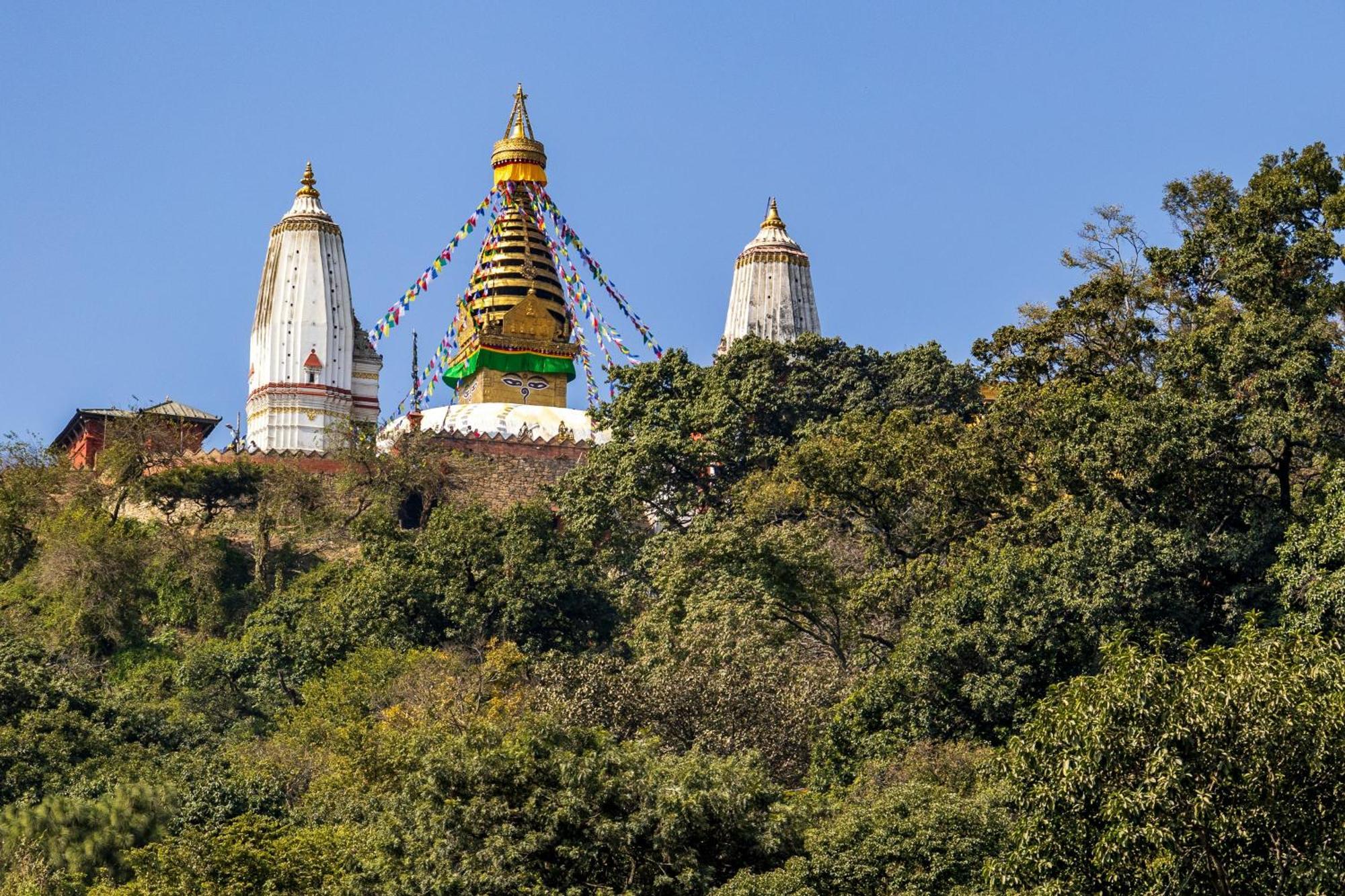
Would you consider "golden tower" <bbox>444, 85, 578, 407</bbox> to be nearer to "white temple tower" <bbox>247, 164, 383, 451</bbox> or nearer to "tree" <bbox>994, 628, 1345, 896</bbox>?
"white temple tower" <bbox>247, 164, 383, 451</bbox>

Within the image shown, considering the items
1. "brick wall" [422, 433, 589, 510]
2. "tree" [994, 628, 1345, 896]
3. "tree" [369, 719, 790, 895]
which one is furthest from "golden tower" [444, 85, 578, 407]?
"tree" [994, 628, 1345, 896]

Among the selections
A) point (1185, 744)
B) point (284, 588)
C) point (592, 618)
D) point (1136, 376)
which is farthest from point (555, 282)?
point (1185, 744)

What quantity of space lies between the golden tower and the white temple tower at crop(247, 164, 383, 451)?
496 centimetres

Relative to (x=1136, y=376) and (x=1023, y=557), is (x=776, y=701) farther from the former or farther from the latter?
(x=1136, y=376)

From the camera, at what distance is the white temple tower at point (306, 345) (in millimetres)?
56969

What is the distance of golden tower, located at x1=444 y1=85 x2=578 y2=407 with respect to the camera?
64375 mm

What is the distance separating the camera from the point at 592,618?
139ft

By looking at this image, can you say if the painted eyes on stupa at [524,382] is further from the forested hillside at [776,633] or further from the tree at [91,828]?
the tree at [91,828]

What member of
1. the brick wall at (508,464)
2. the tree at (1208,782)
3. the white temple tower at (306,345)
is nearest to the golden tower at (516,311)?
the white temple tower at (306,345)

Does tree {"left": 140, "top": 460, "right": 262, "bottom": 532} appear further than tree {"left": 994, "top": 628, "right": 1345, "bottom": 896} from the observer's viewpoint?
Yes

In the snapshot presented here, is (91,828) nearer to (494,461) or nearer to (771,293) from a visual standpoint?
(494,461)

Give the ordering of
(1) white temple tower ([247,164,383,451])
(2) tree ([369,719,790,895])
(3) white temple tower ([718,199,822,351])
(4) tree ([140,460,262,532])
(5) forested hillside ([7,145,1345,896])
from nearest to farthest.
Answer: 1. (5) forested hillside ([7,145,1345,896])
2. (2) tree ([369,719,790,895])
3. (4) tree ([140,460,262,532])
4. (1) white temple tower ([247,164,383,451])
5. (3) white temple tower ([718,199,822,351])

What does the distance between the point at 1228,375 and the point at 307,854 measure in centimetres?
1431

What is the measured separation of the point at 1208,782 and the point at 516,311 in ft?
147
